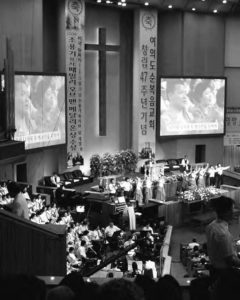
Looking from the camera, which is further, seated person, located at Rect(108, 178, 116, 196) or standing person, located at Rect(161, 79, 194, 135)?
standing person, located at Rect(161, 79, 194, 135)

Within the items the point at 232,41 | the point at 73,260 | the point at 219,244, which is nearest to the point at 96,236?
the point at 73,260

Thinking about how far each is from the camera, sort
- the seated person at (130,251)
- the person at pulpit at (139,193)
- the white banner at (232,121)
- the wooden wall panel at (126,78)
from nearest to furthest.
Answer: the seated person at (130,251) < the person at pulpit at (139,193) < the wooden wall panel at (126,78) < the white banner at (232,121)

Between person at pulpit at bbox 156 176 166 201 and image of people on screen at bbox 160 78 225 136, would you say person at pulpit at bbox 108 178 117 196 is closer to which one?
person at pulpit at bbox 156 176 166 201

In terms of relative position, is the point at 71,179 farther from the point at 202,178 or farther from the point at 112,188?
the point at 202,178

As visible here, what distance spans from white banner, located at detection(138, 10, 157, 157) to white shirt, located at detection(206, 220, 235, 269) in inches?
643

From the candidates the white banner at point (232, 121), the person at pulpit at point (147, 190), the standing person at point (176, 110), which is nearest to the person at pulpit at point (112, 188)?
the person at pulpit at point (147, 190)

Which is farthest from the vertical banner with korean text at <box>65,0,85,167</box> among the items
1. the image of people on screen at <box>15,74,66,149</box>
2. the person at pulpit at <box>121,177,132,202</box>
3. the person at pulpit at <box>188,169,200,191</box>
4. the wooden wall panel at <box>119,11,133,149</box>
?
the person at pulpit at <box>188,169,200,191</box>

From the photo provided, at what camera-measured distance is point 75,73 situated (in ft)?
60.7

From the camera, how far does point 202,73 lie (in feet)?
73.4

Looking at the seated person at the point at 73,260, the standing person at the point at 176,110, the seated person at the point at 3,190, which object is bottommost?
the seated person at the point at 73,260

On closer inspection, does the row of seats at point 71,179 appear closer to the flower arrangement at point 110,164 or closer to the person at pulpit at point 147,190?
the flower arrangement at point 110,164

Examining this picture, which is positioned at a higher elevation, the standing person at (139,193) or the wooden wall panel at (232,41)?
the wooden wall panel at (232,41)

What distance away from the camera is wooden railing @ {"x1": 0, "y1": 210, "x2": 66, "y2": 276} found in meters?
5.72

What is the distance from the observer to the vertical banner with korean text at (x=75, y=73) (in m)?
18.3
